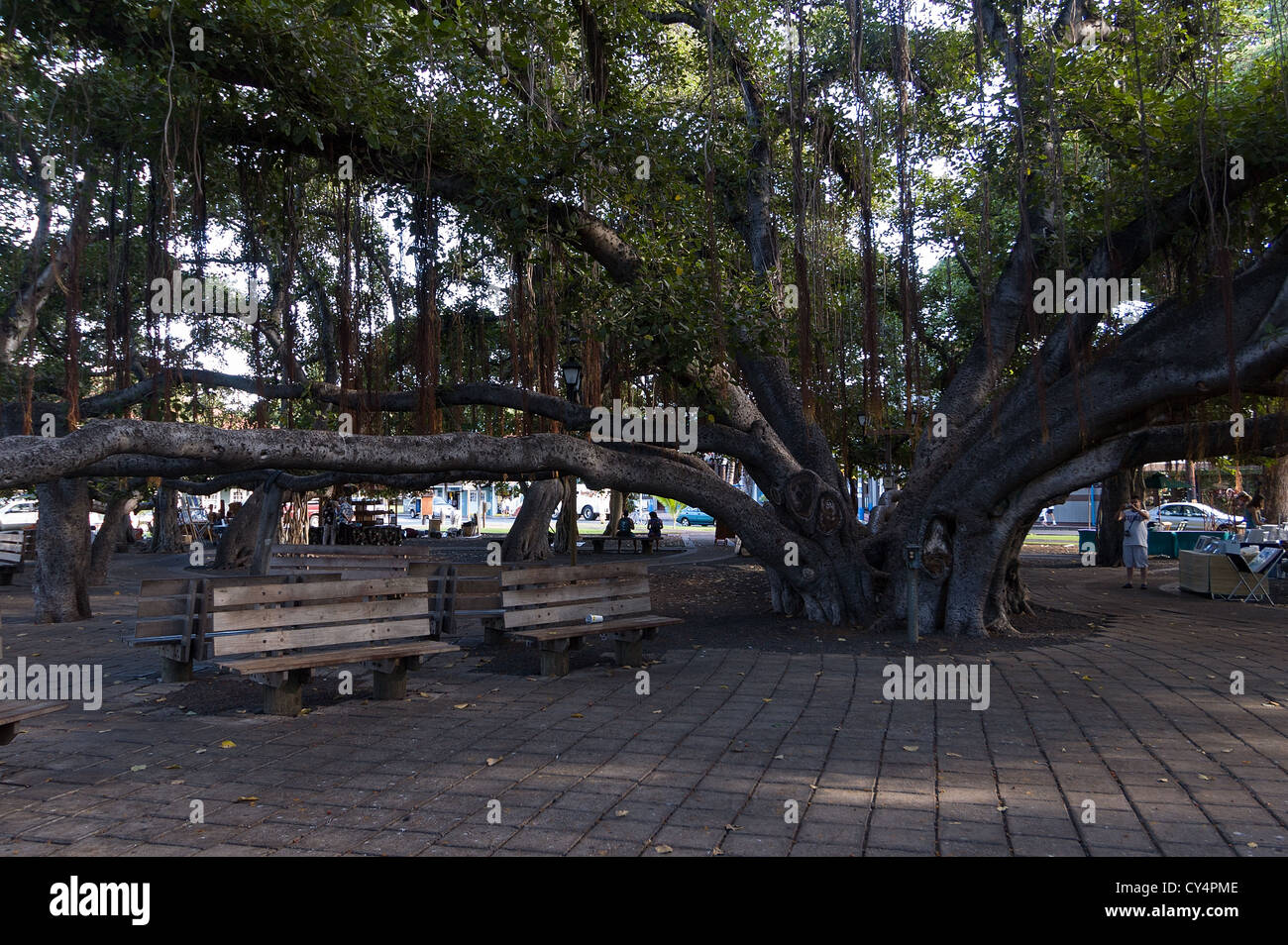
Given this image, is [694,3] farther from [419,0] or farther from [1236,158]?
[1236,158]

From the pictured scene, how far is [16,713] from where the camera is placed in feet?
14.1

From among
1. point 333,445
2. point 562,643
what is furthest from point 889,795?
point 333,445

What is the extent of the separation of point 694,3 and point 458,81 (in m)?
4.62

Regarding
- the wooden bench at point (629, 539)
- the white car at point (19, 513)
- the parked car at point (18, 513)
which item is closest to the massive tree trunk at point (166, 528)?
the white car at point (19, 513)

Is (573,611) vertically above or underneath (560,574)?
underneath

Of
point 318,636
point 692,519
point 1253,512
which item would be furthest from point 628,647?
point 692,519

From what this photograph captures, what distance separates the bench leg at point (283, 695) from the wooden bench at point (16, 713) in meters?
1.68

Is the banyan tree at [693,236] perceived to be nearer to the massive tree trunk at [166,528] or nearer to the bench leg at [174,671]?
the bench leg at [174,671]

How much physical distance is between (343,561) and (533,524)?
38.5 feet

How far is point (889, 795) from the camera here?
4.31m

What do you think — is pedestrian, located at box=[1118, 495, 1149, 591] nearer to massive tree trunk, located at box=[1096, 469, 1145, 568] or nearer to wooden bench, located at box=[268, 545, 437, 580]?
massive tree trunk, located at box=[1096, 469, 1145, 568]

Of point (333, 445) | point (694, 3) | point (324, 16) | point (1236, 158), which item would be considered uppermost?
point (694, 3)

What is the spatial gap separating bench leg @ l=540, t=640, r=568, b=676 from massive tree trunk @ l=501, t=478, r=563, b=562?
13176 mm

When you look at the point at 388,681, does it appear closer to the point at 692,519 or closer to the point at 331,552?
the point at 331,552
